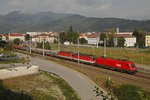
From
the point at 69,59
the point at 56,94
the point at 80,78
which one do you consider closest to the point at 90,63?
the point at 69,59

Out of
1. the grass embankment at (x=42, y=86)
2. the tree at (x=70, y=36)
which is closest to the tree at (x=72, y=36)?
the tree at (x=70, y=36)

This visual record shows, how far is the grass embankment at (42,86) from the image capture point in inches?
1361

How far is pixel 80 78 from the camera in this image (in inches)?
1806

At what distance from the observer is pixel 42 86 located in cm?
4191

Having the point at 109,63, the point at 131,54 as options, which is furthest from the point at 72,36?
the point at 109,63

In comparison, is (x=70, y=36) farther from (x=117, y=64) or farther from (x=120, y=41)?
(x=117, y=64)

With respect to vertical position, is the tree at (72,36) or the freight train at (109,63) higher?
the tree at (72,36)

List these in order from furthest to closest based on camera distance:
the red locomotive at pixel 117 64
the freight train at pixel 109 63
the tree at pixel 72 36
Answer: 1. the tree at pixel 72 36
2. the freight train at pixel 109 63
3. the red locomotive at pixel 117 64

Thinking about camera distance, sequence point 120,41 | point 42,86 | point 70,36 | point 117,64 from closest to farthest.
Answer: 1. point 42,86
2. point 117,64
3. point 120,41
4. point 70,36

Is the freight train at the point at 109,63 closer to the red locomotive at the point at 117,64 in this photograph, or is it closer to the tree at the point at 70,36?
the red locomotive at the point at 117,64

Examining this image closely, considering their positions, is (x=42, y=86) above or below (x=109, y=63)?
below

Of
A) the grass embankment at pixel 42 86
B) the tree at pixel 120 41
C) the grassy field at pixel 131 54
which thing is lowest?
the grass embankment at pixel 42 86

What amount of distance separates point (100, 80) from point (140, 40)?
119753mm

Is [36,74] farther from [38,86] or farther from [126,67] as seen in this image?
[126,67]
